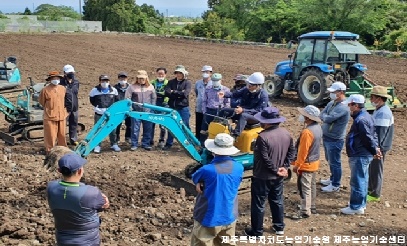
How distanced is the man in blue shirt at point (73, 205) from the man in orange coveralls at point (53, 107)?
5337 millimetres

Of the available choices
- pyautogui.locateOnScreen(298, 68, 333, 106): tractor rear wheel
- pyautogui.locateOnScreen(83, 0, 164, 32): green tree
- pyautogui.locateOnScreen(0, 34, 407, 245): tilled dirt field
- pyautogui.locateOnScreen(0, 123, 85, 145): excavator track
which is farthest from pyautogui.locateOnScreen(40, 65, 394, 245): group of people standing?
pyautogui.locateOnScreen(83, 0, 164, 32): green tree

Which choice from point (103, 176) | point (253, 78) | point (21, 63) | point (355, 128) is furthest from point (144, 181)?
point (21, 63)

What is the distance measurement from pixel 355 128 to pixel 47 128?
18.5 ft

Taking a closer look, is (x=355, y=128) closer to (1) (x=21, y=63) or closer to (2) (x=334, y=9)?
(1) (x=21, y=63)

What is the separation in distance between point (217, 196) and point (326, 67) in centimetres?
988

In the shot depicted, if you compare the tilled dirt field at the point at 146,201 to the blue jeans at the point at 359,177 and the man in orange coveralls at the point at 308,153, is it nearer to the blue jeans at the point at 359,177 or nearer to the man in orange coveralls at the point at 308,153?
the blue jeans at the point at 359,177

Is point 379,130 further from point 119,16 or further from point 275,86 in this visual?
point 119,16

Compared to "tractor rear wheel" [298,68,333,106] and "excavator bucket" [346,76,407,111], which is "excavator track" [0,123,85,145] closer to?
"tractor rear wheel" [298,68,333,106]

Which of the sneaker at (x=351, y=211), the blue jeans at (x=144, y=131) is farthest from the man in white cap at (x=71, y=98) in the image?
the sneaker at (x=351, y=211)

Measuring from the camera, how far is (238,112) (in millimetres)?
8023

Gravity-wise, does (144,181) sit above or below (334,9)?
below

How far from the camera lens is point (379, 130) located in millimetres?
7590

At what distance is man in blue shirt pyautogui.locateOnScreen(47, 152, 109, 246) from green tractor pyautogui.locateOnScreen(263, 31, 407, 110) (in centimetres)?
1054

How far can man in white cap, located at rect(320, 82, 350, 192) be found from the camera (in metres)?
8.00
